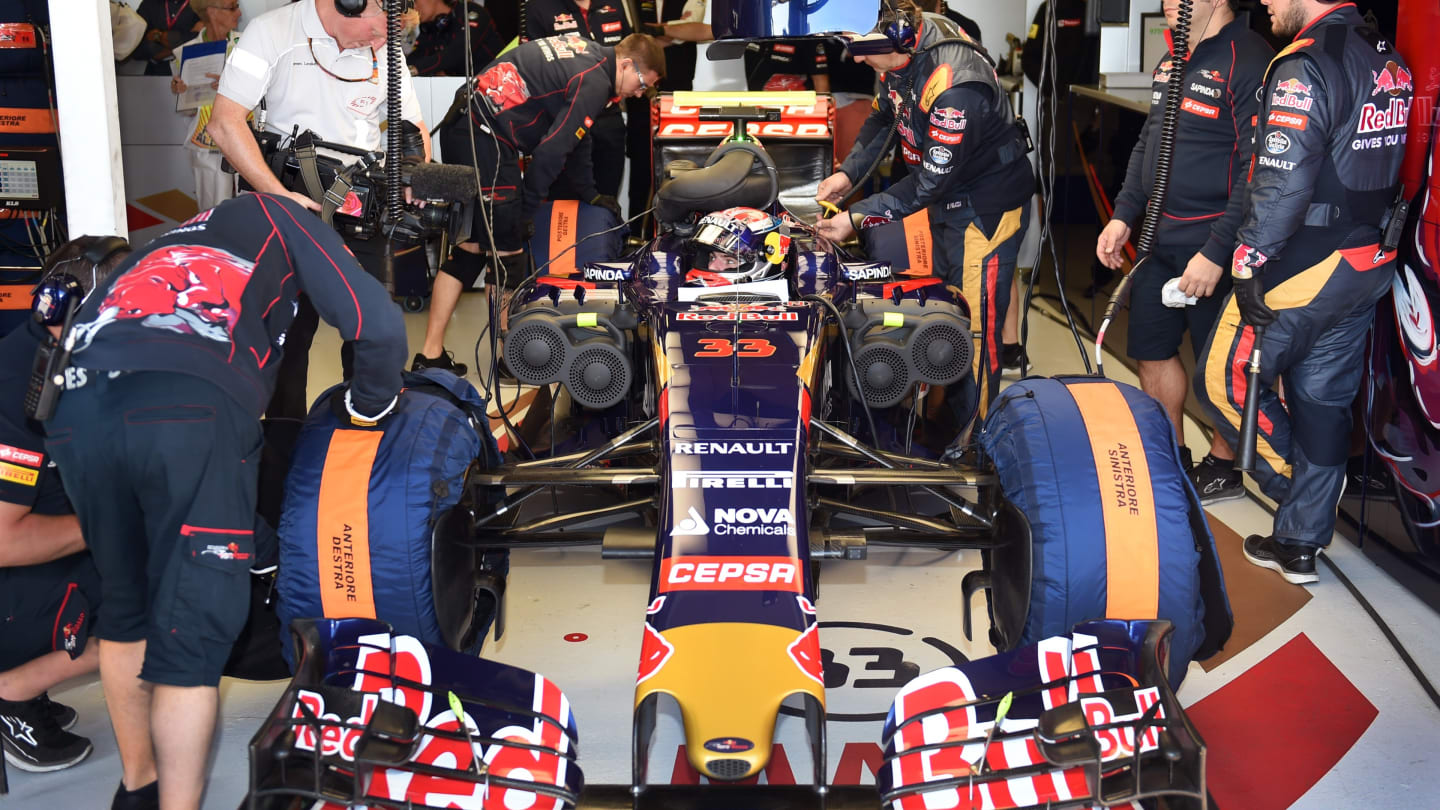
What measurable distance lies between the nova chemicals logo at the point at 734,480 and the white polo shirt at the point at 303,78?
6.80 ft

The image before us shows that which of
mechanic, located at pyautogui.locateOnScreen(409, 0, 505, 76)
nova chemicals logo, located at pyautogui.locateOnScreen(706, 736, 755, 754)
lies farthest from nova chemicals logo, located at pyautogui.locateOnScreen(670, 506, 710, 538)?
mechanic, located at pyautogui.locateOnScreen(409, 0, 505, 76)

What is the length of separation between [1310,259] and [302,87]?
3.19 meters

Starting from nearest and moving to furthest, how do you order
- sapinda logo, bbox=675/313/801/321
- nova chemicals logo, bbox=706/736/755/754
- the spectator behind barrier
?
1. nova chemicals logo, bbox=706/736/755/754
2. sapinda logo, bbox=675/313/801/321
3. the spectator behind barrier

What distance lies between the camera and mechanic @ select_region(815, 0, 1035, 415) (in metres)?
4.83

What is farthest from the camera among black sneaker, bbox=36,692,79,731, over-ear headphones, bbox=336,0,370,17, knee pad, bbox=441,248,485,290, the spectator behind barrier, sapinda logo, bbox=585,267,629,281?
the spectator behind barrier

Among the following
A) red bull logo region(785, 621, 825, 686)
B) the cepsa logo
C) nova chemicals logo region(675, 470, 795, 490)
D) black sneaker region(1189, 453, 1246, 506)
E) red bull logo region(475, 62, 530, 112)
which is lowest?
black sneaker region(1189, 453, 1246, 506)

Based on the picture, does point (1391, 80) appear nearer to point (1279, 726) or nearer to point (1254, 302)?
point (1254, 302)

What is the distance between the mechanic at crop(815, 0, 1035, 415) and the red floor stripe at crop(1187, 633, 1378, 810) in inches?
59.0

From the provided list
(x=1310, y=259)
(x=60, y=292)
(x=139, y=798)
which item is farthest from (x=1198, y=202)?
(x=139, y=798)

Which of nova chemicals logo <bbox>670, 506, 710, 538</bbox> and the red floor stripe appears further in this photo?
the red floor stripe

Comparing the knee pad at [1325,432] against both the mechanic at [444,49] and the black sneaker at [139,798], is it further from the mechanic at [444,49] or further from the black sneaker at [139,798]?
the mechanic at [444,49]

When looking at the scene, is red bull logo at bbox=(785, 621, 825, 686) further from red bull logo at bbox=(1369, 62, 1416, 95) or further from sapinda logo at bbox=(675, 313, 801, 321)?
red bull logo at bbox=(1369, 62, 1416, 95)

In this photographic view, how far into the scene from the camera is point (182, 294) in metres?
2.49

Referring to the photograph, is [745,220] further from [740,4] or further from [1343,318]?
[1343,318]
